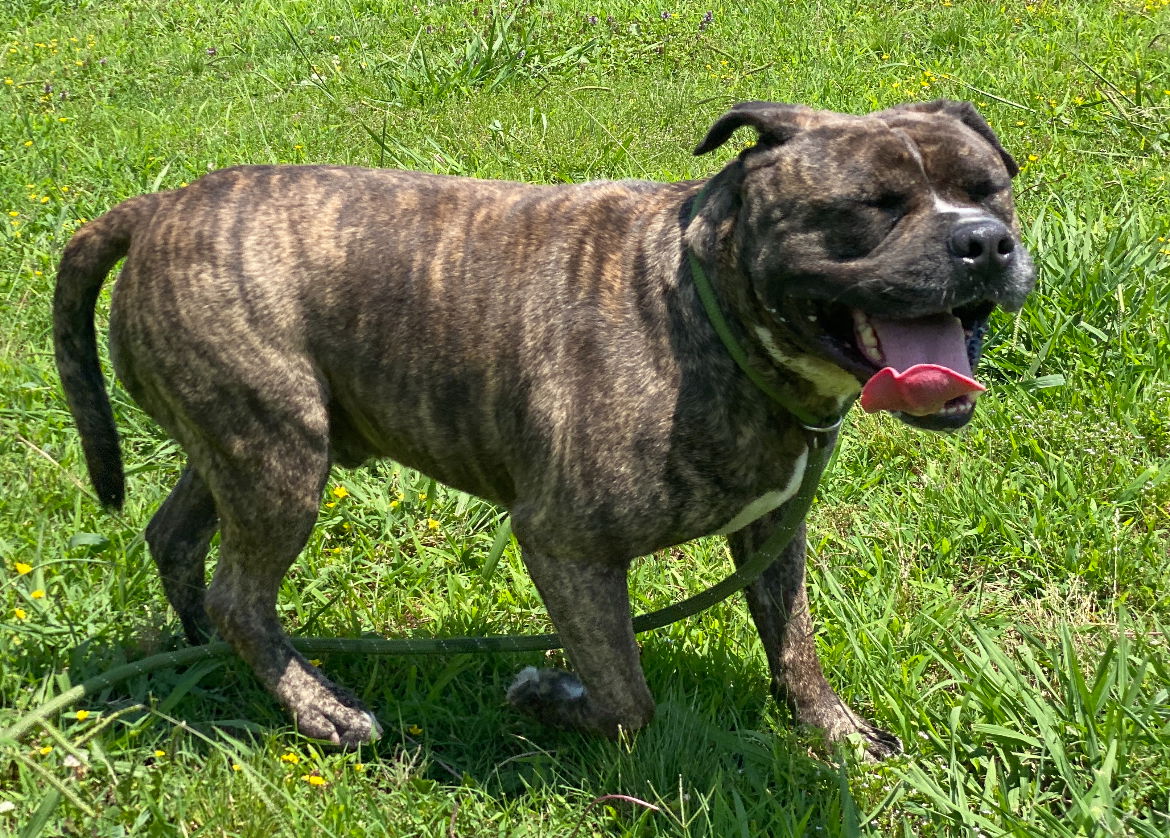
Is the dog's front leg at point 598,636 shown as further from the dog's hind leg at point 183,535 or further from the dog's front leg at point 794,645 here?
the dog's hind leg at point 183,535

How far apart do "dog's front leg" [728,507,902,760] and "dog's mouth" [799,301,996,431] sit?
800mm

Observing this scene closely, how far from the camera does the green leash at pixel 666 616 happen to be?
9.70ft

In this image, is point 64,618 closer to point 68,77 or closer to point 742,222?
point 742,222

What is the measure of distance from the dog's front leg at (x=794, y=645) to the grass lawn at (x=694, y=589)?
3.7 inches

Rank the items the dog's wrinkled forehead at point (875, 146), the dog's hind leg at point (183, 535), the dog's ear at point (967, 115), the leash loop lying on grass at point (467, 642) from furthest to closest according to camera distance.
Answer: the dog's hind leg at point (183, 535) < the leash loop lying on grass at point (467, 642) < the dog's ear at point (967, 115) < the dog's wrinkled forehead at point (875, 146)

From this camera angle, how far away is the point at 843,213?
2793 millimetres

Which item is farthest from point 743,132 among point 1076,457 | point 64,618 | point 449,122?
point 64,618

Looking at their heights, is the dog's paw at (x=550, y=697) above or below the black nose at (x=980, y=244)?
below

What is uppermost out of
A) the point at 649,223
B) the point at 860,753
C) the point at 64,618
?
the point at 649,223

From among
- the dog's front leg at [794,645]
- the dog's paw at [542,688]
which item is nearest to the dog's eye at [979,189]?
the dog's front leg at [794,645]

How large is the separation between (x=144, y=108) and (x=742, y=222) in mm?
5590

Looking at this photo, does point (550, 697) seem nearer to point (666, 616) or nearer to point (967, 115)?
point (666, 616)

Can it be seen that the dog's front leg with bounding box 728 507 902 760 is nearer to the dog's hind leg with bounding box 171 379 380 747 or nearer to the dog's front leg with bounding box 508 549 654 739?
the dog's front leg with bounding box 508 549 654 739

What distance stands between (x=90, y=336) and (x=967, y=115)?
241cm
